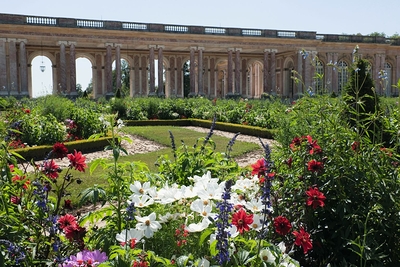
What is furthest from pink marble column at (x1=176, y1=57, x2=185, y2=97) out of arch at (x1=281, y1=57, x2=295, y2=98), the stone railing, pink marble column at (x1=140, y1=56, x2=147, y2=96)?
arch at (x1=281, y1=57, x2=295, y2=98)

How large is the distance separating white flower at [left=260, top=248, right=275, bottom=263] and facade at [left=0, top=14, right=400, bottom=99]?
86.6 ft

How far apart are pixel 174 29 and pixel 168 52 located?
4.50 meters

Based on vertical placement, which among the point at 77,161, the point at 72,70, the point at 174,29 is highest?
the point at 174,29

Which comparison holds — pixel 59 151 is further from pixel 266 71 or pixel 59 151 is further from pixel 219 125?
pixel 266 71

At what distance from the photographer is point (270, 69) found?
38031 mm

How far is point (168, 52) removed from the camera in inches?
1542

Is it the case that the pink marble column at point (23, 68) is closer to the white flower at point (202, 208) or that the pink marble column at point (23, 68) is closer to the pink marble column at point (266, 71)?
the pink marble column at point (266, 71)

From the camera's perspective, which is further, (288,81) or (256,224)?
(288,81)

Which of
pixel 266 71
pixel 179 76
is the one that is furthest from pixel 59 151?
pixel 179 76

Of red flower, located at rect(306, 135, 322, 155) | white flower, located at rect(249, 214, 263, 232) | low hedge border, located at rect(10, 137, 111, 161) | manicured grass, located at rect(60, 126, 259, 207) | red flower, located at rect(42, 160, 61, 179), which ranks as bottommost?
manicured grass, located at rect(60, 126, 259, 207)

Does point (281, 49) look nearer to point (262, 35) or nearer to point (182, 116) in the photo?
point (262, 35)

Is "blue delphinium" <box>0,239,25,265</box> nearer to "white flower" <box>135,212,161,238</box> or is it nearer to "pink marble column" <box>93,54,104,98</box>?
"white flower" <box>135,212,161,238</box>

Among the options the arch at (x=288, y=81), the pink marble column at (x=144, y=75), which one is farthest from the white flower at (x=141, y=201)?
the arch at (x=288, y=81)

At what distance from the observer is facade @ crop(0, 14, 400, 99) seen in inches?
1205
